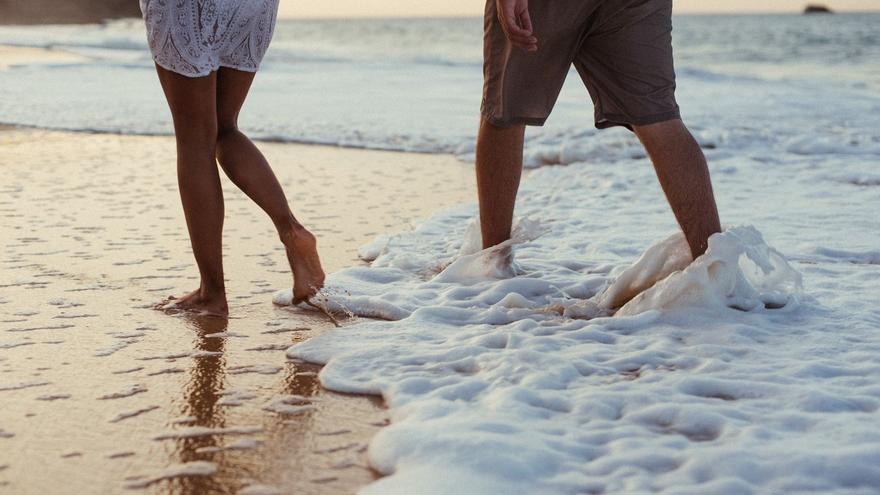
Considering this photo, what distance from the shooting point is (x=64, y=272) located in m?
3.67

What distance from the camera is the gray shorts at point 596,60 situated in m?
3.27

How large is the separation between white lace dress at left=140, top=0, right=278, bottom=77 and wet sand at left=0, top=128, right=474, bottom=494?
2.49 feet

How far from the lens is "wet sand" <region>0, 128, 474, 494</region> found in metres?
2.03

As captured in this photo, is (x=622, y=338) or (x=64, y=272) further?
(x=64, y=272)

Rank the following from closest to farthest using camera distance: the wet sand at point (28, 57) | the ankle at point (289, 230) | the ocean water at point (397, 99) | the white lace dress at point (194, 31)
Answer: the white lace dress at point (194, 31), the ankle at point (289, 230), the ocean water at point (397, 99), the wet sand at point (28, 57)

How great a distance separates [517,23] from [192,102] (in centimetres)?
101

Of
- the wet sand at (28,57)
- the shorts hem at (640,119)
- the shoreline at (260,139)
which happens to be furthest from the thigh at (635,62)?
the wet sand at (28,57)

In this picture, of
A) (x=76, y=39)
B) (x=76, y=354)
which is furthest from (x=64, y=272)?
(x=76, y=39)

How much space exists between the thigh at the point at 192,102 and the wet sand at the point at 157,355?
57cm

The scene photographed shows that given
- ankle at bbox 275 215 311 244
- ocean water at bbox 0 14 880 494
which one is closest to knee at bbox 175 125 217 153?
ankle at bbox 275 215 311 244

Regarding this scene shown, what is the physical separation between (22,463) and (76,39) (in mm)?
30275

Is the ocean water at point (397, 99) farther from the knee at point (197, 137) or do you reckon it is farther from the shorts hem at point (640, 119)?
the knee at point (197, 137)

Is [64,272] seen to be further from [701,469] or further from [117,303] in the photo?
[701,469]

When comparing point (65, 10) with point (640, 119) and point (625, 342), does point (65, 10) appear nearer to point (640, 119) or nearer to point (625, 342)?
point (640, 119)
